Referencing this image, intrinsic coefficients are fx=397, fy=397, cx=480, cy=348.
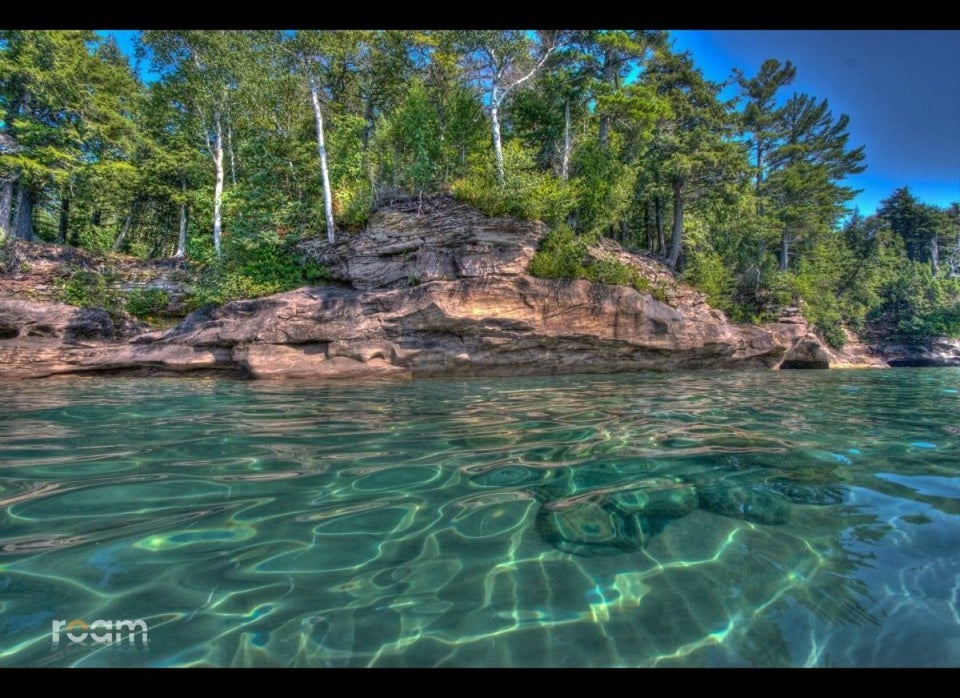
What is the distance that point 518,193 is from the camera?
42.2 ft

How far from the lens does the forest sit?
14734mm

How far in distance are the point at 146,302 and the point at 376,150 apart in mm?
10684

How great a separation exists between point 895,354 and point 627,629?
37482 mm

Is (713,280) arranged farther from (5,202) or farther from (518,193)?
(5,202)

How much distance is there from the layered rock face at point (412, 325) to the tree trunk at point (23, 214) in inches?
494

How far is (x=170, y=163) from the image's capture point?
19.8 metres

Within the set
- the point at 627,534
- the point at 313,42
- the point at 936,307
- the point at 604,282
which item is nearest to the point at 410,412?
the point at 627,534

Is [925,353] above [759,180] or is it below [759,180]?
below

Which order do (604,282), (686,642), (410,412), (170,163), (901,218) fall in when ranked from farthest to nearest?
(901,218), (170,163), (604,282), (410,412), (686,642)

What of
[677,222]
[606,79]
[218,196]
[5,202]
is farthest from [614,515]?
[5,202]

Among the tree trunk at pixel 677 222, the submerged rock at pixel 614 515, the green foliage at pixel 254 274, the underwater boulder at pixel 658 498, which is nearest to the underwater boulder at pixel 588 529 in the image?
the submerged rock at pixel 614 515

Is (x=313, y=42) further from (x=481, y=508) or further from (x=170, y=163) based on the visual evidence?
(x=481, y=508)

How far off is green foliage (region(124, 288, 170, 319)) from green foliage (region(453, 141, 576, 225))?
38.3 feet

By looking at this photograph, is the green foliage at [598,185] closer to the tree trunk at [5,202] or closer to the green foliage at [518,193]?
the green foliage at [518,193]
